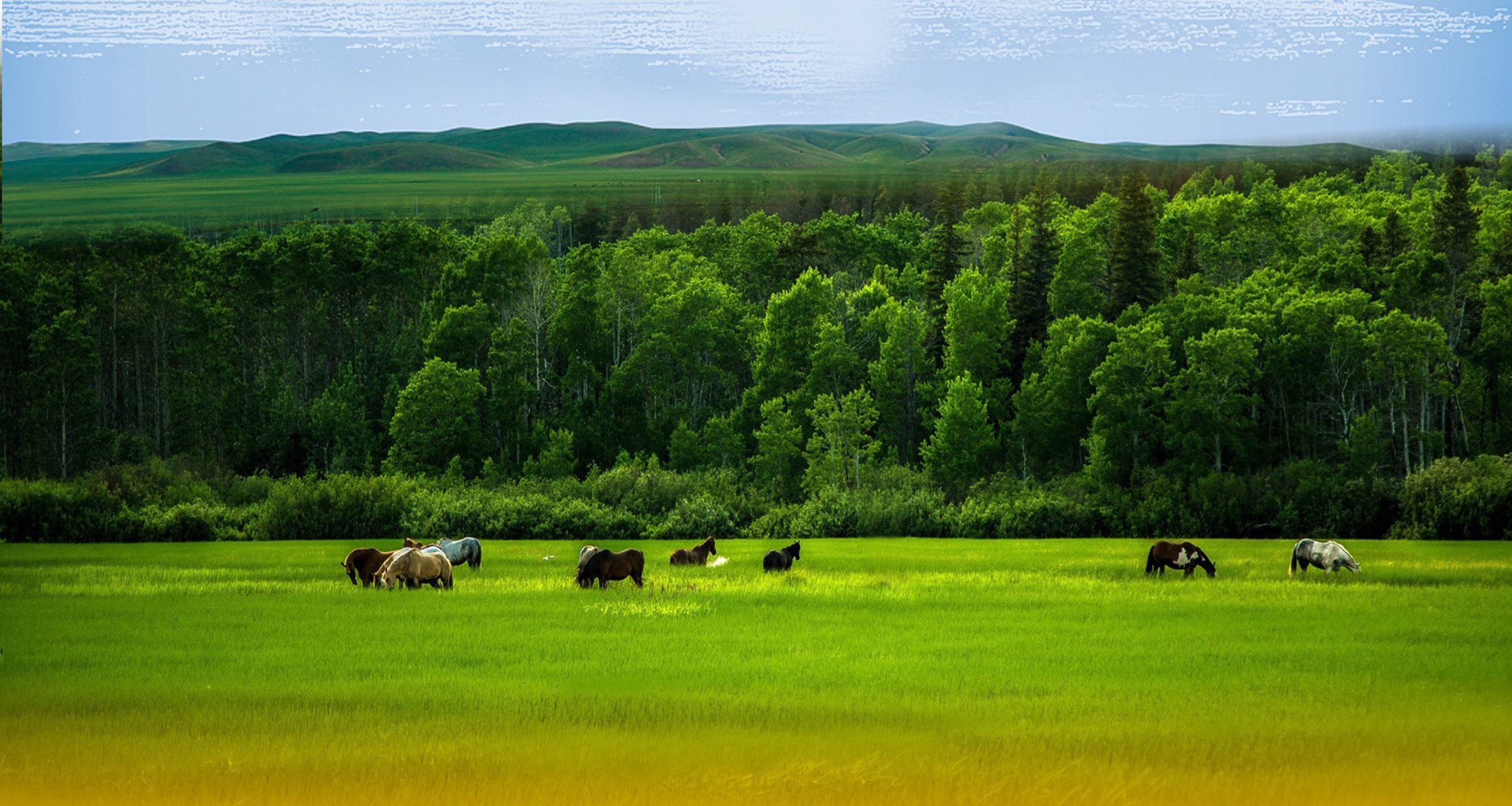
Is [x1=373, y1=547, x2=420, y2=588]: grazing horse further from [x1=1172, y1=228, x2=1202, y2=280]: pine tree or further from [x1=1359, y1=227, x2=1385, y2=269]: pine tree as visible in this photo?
[x1=1172, y1=228, x2=1202, y2=280]: pine tree

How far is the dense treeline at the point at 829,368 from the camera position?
45.7 metres

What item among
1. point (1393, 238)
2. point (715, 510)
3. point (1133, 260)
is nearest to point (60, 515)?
point (715, 510)

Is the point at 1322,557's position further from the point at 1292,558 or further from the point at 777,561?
the point at 777,561

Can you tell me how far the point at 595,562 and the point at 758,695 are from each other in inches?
383

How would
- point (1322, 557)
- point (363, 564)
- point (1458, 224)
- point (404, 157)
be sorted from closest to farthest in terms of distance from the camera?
1. point (363, 564)
2. point (1322, 557)
3. point (1458, 224)
4. point (404, 157)

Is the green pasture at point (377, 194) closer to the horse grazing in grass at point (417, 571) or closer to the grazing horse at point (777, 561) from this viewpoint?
the horse grazing in grass at point (417, 571)

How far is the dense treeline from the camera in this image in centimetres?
4569

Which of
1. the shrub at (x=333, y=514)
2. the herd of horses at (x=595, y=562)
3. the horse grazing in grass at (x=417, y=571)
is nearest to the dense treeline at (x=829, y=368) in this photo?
the shrub at (x=333, y=514)

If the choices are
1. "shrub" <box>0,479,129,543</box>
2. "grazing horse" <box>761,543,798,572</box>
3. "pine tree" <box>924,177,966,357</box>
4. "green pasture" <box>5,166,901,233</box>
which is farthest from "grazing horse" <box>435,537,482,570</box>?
"pine tree" <box>924,177,966,357</box>

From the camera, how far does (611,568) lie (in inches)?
922

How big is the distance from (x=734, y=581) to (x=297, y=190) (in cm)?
7179

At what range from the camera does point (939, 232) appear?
77.3 metres

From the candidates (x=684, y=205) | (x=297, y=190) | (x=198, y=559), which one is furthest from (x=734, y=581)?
(x=684, y=205)

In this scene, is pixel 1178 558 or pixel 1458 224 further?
pixel 1458 224
